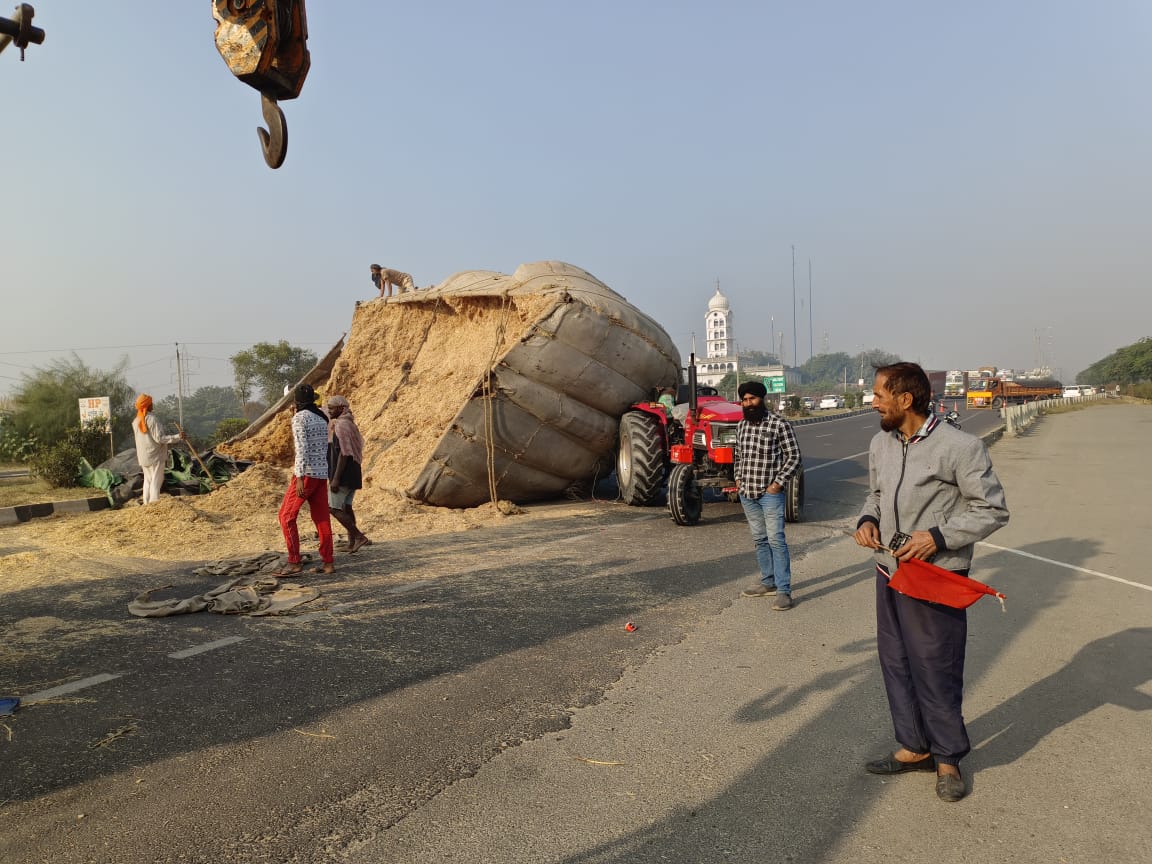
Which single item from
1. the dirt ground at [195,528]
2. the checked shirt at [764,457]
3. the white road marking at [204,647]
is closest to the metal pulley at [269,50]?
the white road marking at [204,647]

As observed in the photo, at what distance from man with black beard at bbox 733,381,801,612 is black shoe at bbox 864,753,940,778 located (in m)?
2.73

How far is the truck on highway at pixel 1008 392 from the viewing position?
59.4m

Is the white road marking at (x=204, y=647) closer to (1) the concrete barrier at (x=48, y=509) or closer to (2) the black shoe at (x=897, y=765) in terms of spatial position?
(2) the black shoe at (x=897, y=765)

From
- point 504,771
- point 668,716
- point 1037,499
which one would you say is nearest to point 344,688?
point 504,771

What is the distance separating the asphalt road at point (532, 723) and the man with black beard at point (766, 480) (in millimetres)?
358

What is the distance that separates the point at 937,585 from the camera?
10.4 ft

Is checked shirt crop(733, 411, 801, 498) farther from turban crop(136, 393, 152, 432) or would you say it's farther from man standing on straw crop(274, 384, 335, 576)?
turban crop(136, 393, 152, 432)

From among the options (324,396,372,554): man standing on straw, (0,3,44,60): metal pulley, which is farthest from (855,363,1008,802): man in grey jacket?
(324,396,372,554): man standing on straw

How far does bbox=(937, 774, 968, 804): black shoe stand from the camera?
10.4ft

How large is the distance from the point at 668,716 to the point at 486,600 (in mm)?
2649

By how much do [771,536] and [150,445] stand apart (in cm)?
899

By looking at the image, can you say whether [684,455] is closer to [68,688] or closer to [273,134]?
[273,134]

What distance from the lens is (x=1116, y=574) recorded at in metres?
7.18

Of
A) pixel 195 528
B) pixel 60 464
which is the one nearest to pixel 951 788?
pixel 195 528
